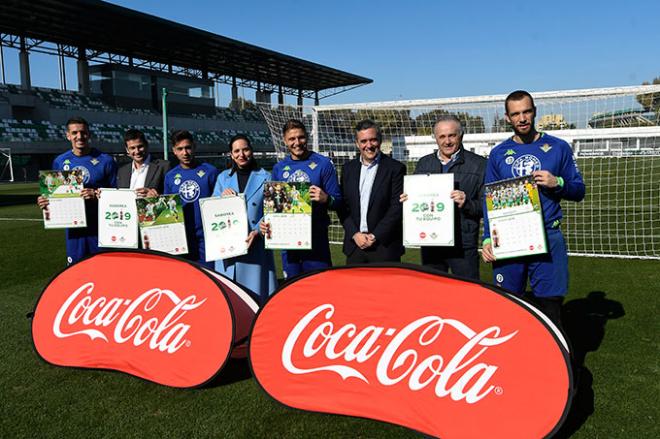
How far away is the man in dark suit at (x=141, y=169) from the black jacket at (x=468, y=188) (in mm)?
2417

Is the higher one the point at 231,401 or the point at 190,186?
the point at 190,186

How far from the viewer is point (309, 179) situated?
3766mm

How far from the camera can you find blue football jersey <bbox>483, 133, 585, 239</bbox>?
2990 millimetres

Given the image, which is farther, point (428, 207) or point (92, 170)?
point (92, 170)

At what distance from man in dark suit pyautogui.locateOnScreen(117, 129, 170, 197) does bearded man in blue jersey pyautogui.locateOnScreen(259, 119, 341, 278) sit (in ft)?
3.90

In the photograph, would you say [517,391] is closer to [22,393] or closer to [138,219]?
[138,219]

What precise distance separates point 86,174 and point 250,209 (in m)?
1.82

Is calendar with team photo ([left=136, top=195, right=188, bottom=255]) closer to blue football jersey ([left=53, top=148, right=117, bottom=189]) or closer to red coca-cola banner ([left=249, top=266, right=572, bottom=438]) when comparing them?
blue football jersey ([left=53, top=148, right=117, bottom=189])

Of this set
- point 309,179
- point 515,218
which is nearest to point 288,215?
point 309,179

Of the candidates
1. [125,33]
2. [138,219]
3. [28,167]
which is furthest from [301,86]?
[138,219]

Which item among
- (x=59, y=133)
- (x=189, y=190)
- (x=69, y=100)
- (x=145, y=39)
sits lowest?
(x=189, y=190)

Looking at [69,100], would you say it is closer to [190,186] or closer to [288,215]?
[190,186]

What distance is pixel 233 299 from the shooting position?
135 inches

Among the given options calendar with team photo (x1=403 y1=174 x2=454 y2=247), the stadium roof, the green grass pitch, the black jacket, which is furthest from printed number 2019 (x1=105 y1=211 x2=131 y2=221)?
the stadium roof
